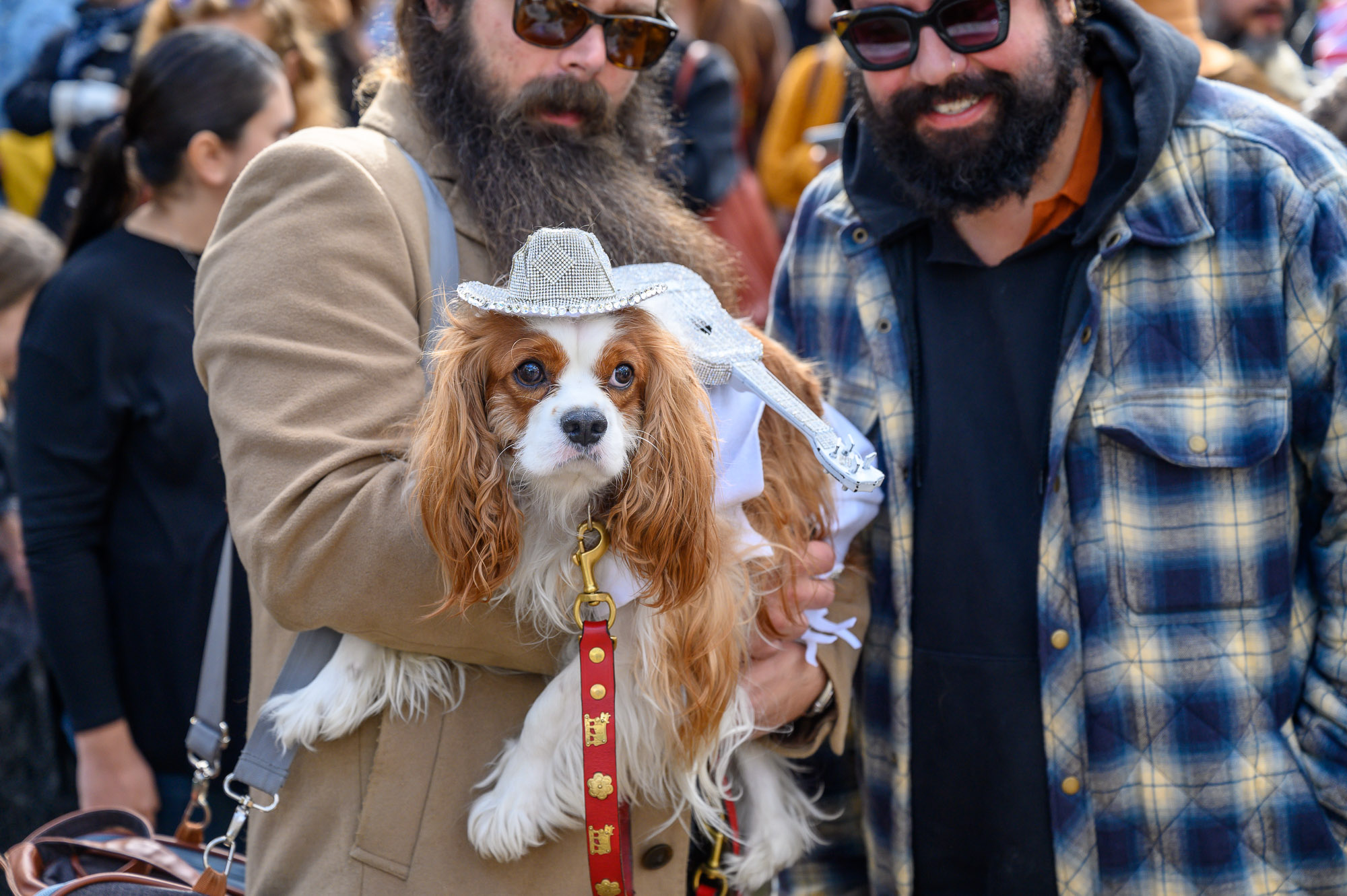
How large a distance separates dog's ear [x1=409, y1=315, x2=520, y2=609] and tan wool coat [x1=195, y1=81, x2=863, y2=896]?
108 millimetres

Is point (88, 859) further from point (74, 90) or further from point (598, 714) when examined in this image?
point (74, 90)

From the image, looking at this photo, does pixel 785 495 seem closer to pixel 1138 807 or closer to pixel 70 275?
pixel 1138 807

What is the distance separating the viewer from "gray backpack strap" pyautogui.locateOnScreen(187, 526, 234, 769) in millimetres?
2432

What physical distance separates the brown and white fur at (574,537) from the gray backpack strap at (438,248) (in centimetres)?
20

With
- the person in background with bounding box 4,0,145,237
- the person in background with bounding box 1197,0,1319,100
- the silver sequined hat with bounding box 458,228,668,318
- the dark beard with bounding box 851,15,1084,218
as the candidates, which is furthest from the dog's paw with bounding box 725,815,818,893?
the person in background with bounding box 4,0,145,237

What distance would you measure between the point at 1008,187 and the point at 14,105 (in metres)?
5.38

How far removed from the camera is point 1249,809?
2439 mm

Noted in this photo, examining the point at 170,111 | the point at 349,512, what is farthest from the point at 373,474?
the point at 170,111

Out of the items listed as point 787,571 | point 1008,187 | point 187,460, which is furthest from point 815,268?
point 187,460

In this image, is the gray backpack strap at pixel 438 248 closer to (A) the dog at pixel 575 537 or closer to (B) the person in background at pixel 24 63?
(A) the dog at pixel 575 537

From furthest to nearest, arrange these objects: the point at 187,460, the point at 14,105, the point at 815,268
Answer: the point at 14,105
the point at 187,460
the point at 815,268

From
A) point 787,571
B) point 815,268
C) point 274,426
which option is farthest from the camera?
point 815,268

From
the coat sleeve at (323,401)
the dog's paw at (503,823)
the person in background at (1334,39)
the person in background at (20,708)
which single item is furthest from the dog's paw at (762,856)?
the person in background at (1334,39)

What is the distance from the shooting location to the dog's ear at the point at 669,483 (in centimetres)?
189
